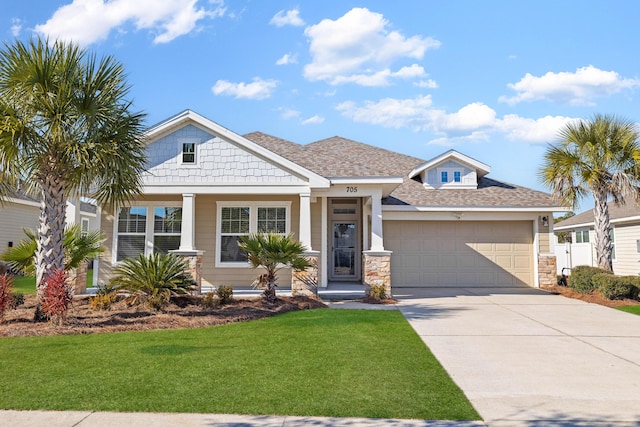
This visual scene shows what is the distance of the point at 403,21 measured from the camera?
12023 mm

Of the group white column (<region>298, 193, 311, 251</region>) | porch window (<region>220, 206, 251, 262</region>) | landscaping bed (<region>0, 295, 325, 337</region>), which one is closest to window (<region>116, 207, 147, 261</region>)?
porch window (<region>220, 206, 251, 262</region>)

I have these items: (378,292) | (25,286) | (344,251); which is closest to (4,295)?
(378,292)

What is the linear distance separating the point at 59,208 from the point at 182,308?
10.6 feet

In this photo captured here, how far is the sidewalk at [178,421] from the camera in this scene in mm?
3723

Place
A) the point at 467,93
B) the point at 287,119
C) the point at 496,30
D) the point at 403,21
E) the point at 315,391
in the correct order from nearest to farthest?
the point at 315,391
the point at 403,21
the point at 496,30
the point at 467,93
the point at 287,119

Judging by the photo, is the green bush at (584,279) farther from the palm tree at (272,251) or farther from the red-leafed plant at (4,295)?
the red-leafed plant at (4,295)

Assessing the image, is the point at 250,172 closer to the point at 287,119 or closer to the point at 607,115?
the point at 287,119

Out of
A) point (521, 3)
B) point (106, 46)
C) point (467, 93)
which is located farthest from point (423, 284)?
point (106, 46)

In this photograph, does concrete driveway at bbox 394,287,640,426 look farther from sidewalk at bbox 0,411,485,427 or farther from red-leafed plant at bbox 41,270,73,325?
red-leafed plant at bbox 41,270,73,325

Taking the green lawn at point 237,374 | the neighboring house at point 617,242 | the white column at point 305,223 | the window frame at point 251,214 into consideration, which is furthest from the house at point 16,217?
the neighboring house at point 617,242

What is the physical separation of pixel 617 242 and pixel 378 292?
49.3 ft

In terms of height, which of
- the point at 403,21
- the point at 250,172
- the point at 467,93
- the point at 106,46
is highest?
the point at 403,21

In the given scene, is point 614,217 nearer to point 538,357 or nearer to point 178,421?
point 538,357

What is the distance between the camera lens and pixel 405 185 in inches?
665
